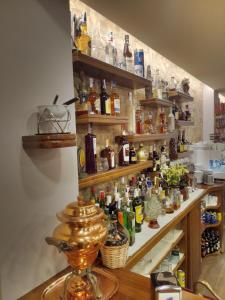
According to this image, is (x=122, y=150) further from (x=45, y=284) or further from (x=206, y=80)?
(x=206, y=80)

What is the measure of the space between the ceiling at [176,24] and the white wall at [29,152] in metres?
0.56

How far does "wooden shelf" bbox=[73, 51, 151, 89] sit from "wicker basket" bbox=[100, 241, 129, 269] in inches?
40.4

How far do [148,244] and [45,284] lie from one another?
71 cm

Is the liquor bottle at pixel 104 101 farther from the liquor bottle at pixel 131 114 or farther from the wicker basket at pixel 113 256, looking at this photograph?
the wicker basket at pixel 113 256

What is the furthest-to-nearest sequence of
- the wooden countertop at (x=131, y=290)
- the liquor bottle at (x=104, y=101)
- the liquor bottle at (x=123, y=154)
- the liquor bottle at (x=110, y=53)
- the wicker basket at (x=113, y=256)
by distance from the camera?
the liquor bottle at (x=123, y=154)
the liquor bottle at (x=110, y=53)
the liquor bottle at (x=104, y=101)
the wicker basket at (x=113, y=256)
the wooden countertop at (x=131, y=290)

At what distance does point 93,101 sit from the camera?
5.11 ft

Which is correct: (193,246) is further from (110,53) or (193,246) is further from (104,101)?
(110,53)

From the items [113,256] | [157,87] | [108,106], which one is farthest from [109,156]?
[157,87]

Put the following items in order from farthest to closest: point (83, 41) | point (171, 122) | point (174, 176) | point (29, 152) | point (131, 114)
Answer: point (171, 122) < point (174, 176) < point (131, 114) < point (83, 41) < point (29, 152)

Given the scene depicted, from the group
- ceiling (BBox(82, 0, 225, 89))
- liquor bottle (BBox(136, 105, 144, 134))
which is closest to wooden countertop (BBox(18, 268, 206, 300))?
liquor bottle (BBox(136, 105, 144, 134))

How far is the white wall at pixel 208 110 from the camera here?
4.47m

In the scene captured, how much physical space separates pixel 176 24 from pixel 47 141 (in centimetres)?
147

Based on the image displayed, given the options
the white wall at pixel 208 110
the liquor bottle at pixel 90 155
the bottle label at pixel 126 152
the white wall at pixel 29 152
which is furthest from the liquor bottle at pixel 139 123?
the white wall at pixel 208 110

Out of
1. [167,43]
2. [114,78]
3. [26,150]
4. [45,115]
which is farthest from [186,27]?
[26,150]
